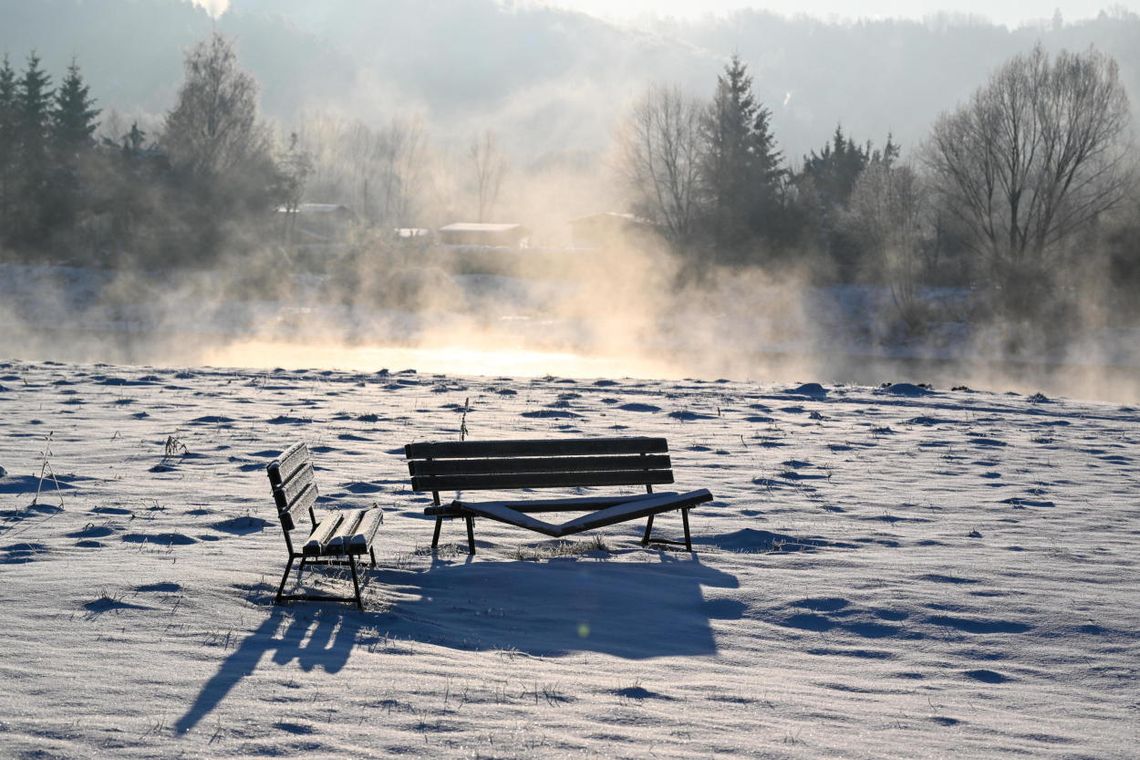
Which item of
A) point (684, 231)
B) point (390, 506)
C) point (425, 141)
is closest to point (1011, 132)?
point (684, 231)

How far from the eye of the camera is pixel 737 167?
54188mm

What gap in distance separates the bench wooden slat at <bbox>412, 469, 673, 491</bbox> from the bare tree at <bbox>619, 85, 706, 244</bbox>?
48827mm

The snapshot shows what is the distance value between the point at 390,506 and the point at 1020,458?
7.25 m

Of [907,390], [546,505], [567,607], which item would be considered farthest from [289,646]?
[907,390]

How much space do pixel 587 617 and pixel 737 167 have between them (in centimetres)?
4955

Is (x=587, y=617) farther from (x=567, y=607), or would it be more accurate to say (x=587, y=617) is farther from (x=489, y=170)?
(x=489, y=170)

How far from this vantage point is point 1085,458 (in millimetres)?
12727

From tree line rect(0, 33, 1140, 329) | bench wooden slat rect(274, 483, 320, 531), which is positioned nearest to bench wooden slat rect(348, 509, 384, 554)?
bench wooden slat rect(274, 483, 320, 531)

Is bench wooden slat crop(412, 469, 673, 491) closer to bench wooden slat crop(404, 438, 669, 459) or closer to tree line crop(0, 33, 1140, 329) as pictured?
bench wooden slat crop(404, 438, 669, 459)

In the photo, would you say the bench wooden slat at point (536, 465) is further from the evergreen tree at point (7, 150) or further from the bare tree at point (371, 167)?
the bare tree at point (371, 167)

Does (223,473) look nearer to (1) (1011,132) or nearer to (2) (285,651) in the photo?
(2) (285,651)

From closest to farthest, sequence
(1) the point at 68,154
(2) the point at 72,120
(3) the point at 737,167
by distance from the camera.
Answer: (1) the point at 68,154 < (3) the point at 737,167 < (2) the point at 72,120

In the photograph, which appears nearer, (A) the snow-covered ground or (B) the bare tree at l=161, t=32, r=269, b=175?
(A) the snow-covered ground

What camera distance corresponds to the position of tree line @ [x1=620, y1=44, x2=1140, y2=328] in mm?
42031
